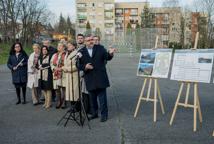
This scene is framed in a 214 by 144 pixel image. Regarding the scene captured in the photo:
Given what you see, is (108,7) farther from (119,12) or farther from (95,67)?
(95,67)

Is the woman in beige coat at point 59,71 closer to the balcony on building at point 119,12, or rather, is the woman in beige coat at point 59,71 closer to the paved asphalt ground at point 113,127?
the paved asphalt ground at point 113,127

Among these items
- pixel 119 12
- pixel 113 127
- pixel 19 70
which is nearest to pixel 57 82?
pixel 19 70

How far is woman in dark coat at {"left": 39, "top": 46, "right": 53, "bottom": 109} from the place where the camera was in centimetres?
1149

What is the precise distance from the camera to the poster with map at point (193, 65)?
27.0ft

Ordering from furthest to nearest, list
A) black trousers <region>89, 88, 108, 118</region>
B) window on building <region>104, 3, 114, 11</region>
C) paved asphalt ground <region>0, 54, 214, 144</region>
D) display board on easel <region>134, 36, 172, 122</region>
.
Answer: window on building <region>104, 3, 114, 11</region>
black trousers <region>89, 88, 108, 118</region>
display board on easel <region>134, 36, 172, 122</region>
paved asphalt ground <region>0, 54, 214, 144</region>

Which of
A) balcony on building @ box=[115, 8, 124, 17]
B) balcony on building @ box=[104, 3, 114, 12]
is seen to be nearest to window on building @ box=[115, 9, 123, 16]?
balcony on building @ box=[115, 8, 124, 17]

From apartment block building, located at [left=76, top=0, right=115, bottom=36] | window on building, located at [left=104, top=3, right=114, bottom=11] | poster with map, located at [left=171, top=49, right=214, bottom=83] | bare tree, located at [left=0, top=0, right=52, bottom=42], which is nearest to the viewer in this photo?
poster with map, located at [left=171, top=49, right=214, bottom=83]

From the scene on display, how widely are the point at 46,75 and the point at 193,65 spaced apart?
4.76m

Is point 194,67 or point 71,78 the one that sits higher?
point 194,67

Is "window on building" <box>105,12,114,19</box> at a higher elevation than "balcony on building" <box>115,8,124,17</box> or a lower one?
lower

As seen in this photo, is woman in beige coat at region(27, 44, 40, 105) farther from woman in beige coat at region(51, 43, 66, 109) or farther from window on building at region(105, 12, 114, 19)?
window on building at region(105, 12, 114, 19)

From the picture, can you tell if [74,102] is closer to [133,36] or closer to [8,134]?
[8,134]

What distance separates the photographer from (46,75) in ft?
37.9

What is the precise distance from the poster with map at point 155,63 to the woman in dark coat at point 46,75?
9.87 ft
